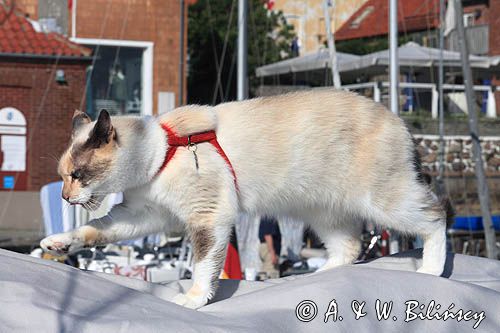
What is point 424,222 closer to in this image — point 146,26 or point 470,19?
point 470,19

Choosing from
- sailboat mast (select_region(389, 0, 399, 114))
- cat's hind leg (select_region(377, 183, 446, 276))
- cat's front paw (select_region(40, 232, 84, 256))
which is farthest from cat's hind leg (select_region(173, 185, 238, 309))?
sailboat mast (select_region(389, 0, 399, 114))

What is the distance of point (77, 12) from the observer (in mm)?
13984

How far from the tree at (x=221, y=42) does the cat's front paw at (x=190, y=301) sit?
59.0 feet

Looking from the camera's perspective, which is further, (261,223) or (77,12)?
(77,12)

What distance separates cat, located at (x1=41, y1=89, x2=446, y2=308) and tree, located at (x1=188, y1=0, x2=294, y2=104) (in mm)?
17483

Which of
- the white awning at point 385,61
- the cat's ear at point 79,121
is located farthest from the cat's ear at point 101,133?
the white awning at point 385,61

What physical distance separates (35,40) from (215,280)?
13387mm

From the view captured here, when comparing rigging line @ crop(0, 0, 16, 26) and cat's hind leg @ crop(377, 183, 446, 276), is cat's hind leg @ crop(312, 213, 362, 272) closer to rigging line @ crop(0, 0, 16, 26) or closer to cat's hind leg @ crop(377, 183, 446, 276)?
cat's hind leg @ crop(377, 183, 446, 276)

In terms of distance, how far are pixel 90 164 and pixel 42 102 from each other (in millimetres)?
12843

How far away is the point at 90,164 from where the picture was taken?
9.87 ft

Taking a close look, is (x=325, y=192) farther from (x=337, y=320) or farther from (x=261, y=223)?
(x=261, y=223)

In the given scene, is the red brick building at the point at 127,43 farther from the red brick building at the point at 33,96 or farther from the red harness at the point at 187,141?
the red harness at the point at 187,141

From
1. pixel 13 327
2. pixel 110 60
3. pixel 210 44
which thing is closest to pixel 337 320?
pixel 13 327

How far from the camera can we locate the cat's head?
118 inches
